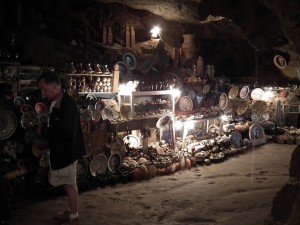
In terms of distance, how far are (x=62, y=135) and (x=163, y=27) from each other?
10.9m

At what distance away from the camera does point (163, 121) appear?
35.0 feet

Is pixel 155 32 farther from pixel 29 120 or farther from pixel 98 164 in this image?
pixel 29 120

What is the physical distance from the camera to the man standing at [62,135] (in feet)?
16.7

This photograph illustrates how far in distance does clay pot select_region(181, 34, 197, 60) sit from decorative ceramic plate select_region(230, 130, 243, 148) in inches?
187

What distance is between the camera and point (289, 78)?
17781mm

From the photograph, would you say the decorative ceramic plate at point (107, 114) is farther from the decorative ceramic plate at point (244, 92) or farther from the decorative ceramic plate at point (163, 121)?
the decorative ceramic plate at point (244, 92)

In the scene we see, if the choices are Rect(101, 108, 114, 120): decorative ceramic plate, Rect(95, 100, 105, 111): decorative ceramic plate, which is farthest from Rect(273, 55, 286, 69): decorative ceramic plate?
Rect(95, 100, 105, 111): decorative ceramic plate

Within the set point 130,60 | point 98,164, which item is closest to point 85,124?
point 98,164

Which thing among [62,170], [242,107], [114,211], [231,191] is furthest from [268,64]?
[62,170]

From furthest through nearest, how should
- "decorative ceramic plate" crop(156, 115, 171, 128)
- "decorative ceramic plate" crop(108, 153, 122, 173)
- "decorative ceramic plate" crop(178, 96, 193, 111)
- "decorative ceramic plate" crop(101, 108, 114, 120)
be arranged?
"decorative ceramic plate" crop(178, 96, 193, 111), "decorative ceramic plate" crop(156, 115, 171, 128), "decorative ceramic plate" crop(101, 108, 114, 120), "decorative ceramic plate" crop(108, 153, 122, 173)

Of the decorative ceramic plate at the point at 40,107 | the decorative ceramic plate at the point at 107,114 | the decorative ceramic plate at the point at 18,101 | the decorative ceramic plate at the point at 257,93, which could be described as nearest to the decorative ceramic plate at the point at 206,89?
the decorative ceramic plate at the point at 257,93

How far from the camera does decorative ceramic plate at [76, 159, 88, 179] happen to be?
7996mm

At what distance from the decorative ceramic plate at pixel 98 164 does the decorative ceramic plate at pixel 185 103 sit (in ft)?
16.3

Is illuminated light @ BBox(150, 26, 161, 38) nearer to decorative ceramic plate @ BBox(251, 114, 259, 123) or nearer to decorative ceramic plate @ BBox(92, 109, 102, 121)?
decorative ceramic plate @ BBox(251, 114, 259, 123)
